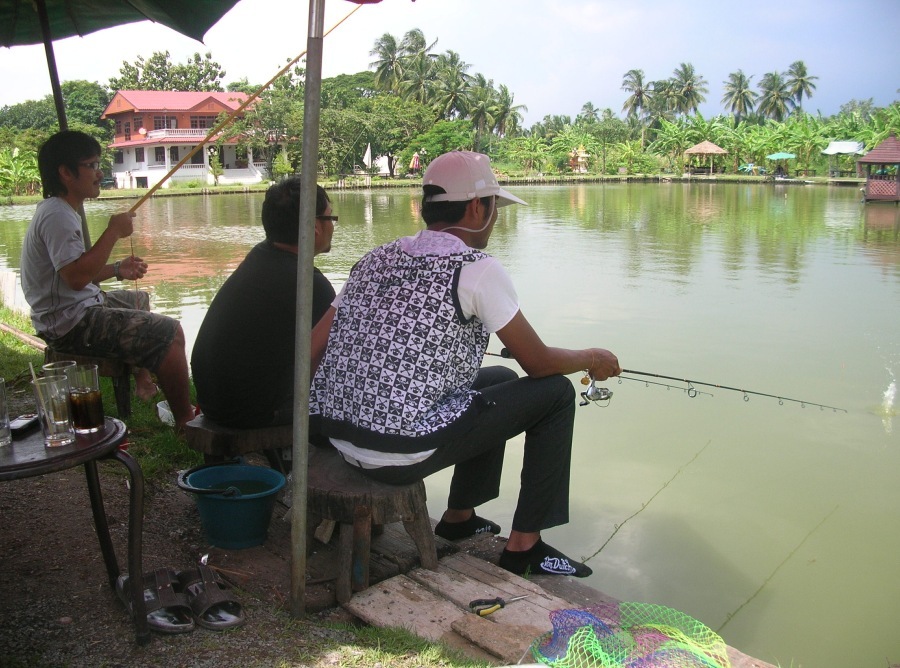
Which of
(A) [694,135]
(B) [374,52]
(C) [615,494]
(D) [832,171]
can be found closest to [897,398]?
(C) [615,494]

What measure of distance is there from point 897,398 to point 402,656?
4.17 meters

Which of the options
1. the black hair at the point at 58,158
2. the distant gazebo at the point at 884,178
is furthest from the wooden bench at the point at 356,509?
the distant gazebo at the point at 884,178

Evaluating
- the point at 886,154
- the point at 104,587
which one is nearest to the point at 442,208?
the point at 104,587

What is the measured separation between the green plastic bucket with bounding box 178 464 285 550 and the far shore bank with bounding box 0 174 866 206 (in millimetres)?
24494

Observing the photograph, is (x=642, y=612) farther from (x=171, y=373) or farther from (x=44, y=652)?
(x=171, y=373)

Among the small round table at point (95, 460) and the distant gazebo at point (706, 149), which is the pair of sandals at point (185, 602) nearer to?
the small round table at point (95, 460)

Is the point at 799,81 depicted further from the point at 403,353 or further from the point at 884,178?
the point at 403,353

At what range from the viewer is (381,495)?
2037mm

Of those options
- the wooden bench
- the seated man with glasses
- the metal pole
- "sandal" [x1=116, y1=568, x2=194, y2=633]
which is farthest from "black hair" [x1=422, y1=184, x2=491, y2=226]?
the seated man with glasses

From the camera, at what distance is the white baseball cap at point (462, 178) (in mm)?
2111

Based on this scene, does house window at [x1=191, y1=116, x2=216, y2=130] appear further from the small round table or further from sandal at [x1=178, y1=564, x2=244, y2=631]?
the small round table

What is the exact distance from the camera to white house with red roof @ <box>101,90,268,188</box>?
37.3 m

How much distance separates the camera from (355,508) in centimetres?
204

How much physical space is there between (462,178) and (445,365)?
0.49 meters
